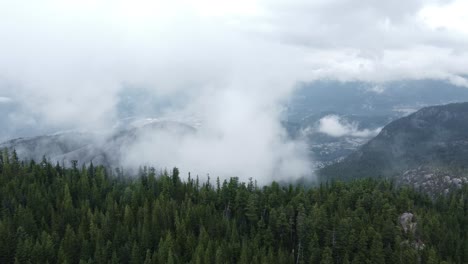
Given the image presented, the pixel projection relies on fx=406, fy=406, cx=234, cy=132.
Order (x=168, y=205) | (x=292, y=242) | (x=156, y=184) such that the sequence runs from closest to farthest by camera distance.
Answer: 1. (x=292, y=242)
2. (x=168, y=205)
3. (x=156, y=184)

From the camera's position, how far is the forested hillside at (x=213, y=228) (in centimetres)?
11550

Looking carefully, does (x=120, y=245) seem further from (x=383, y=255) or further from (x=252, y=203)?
(x=383, y=255)

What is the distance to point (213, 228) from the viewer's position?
14162 centimetres

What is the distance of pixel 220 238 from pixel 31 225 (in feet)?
197

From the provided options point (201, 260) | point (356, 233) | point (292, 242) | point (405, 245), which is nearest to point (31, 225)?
point (201, 260)

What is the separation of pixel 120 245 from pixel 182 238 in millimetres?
18969

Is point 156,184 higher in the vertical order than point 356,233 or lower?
higher

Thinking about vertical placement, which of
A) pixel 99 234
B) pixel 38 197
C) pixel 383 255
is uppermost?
pixel 38 197

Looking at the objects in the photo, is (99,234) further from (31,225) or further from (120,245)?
(31,225)

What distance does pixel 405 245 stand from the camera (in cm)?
13538

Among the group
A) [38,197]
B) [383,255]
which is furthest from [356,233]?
[38,197]

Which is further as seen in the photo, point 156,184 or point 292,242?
point 156,184

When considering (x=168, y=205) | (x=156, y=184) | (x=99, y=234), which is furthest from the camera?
(x=156, y=184)

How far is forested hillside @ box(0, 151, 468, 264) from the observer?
116 m
